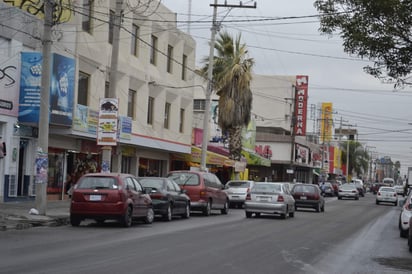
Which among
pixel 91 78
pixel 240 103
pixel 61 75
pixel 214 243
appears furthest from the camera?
pixel 240 103

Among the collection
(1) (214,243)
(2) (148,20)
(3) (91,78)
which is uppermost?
(2) (148,20)

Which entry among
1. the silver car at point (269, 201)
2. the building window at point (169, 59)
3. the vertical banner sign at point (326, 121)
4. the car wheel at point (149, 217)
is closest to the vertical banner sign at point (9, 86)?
the car wheel at point (149, 217)

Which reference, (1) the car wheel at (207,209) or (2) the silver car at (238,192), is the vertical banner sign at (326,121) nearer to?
(2) the silver car at (238,192)

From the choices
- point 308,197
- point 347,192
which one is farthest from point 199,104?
point 308,197

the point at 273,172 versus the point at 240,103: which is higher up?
the point at 240,103

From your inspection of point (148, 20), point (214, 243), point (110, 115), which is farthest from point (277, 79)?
point (214, 243)

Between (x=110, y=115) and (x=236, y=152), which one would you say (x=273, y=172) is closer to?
(x=236, y=152)

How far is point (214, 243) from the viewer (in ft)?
50.4

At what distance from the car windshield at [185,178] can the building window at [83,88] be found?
5944mm

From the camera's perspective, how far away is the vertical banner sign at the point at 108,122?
23.5 m

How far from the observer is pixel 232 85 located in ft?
136

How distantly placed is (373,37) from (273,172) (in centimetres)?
5886

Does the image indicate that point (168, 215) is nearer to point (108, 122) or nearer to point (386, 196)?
point (108, 122)

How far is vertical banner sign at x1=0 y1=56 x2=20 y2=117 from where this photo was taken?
23.7 meters
